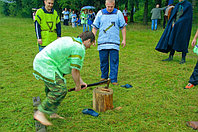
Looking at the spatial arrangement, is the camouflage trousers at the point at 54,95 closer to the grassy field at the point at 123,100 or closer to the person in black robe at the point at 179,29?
the grassy field at the point at 123,100

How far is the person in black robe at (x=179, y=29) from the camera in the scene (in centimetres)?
641

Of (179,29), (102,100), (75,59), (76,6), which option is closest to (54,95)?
(75,59)

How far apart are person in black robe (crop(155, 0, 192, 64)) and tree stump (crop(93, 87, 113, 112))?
395cm

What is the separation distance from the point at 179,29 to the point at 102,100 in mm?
4294

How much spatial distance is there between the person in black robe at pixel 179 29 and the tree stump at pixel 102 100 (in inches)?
156

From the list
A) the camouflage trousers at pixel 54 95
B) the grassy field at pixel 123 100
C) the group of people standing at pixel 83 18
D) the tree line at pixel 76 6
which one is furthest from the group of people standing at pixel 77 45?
the tree line at pixel 76 6

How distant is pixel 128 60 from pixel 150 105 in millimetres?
3610

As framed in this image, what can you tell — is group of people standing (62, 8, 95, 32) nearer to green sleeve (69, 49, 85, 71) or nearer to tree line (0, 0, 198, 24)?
tree line (0, 0, 198, 24)

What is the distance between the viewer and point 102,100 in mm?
3730

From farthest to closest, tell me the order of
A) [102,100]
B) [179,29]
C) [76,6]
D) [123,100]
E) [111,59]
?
[76,6] → [179,29] → [111,59] → [123,100] → [102,100]

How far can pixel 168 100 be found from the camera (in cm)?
429

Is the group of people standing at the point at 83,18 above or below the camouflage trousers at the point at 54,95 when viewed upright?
above

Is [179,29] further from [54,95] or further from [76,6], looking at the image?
[76,6]

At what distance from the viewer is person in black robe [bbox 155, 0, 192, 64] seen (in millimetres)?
6405
